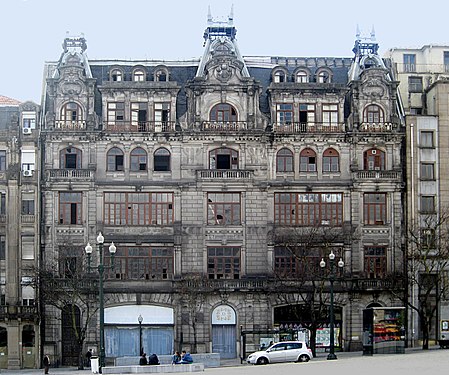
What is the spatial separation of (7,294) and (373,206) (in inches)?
1065

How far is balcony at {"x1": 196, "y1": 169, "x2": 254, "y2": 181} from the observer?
274 ft

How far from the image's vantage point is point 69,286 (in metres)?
80.6

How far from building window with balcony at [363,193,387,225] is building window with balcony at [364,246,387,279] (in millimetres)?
1964

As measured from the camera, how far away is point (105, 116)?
83.7m

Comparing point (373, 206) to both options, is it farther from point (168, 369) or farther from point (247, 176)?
point (168, 369)

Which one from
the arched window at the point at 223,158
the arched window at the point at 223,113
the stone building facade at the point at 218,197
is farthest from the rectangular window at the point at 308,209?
the arched window at the point at 223,113

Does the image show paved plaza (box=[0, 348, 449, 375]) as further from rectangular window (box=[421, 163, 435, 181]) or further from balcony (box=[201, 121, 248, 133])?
balcony (box=[201, 121, 248, 133])

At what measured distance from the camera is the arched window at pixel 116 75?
84.6 metres

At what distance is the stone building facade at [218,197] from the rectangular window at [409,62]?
517cm

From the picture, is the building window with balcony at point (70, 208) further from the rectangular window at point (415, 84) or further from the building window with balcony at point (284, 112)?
the rectangular window at point (415, 84)

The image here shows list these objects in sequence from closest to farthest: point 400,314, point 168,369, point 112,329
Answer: point 168,369 → point 400,314 → point 112,329

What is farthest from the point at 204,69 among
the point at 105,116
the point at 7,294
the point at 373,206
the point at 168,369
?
the point at 168,369

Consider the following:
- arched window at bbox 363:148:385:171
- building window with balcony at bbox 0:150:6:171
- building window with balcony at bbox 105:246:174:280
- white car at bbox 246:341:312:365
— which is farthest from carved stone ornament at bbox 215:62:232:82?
white car at bbox 246:341:312:365

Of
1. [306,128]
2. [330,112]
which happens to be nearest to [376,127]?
[330,112]
